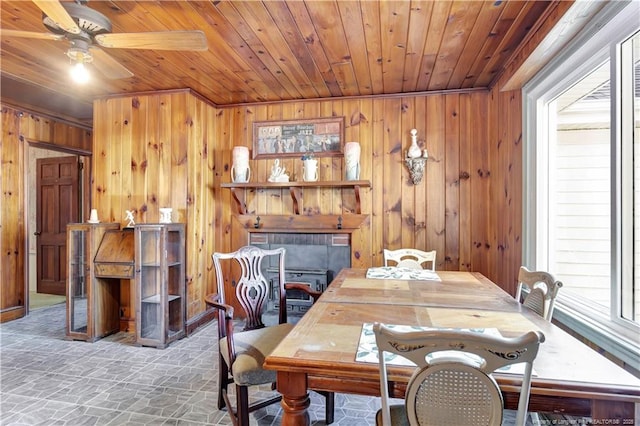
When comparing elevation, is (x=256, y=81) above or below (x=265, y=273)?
above

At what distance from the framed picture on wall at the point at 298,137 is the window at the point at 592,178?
174 cm

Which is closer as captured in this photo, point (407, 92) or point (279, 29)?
point (279, 29)

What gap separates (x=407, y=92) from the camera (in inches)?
134

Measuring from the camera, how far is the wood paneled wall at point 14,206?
3.80m

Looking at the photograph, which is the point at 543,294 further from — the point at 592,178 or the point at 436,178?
the point at 436,178

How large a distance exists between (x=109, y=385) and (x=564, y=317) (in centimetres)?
296

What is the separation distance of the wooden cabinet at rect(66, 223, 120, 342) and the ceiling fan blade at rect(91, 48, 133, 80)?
1477 millimetres

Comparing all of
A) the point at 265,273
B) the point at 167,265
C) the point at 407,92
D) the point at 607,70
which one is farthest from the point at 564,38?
the point at 167,265

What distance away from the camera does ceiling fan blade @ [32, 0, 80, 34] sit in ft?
4.85

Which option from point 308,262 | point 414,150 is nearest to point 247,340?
point 308,262

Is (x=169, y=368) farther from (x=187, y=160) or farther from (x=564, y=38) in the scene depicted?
(x=564, y=38)

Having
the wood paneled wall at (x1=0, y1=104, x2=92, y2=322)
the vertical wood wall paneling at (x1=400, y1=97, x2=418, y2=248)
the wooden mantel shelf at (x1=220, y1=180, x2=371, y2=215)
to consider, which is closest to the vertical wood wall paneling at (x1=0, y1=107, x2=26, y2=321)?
the wood paneled wall at (x1=0, y1=104, x2=92, y2=322)

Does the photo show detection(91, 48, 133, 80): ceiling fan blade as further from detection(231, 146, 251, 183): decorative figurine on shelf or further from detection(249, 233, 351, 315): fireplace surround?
detection(249, 233, 351, 315): fireplace surround

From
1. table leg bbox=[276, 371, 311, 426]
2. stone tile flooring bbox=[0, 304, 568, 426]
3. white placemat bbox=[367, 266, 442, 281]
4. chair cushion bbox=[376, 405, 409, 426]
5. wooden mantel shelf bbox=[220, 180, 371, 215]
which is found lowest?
stone tile flooring bbox=[0, 304, 568, 426]
